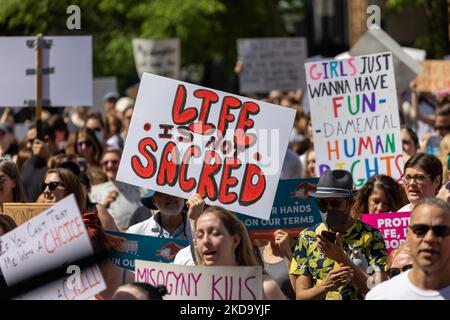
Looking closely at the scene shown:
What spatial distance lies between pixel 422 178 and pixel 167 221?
1615mm

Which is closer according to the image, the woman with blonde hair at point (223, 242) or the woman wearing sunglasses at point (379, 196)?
the woman with blonde hair at point (223, 242)

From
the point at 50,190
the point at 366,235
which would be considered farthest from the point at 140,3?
the point at 366,235

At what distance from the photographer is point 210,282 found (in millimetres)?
6023

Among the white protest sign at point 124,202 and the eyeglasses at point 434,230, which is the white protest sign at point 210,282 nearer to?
the eyeglasses at point 434,230

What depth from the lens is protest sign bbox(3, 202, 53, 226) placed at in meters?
8.05

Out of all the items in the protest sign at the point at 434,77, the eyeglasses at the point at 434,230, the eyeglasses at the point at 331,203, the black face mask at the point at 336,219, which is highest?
the eyeglasses at the point at 434,230

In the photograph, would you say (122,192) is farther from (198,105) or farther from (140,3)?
(140,3)

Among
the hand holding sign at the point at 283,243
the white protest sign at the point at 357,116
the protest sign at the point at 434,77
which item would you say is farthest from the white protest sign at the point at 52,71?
the protest sign at the point at 434,77

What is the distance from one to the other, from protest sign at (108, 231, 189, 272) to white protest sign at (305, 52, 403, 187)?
7.52 ft

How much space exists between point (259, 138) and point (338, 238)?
119 centimetres

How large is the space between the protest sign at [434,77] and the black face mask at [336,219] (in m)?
9.74

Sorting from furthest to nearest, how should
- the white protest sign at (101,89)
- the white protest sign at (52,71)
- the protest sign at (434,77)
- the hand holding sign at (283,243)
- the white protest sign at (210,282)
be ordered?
the white protest sign at (101,89) → the protest sign at (434,77) → the white protest sign at (52,71) → the hand holding sign at (283,243) → the white protest sign at (210,282)

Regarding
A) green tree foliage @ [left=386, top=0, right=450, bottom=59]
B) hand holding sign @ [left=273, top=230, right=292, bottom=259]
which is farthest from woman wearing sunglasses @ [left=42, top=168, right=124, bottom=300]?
green tree foliage @ [left=386, top=0, right=450, bottom=59]

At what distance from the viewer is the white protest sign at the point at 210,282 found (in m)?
5.97
